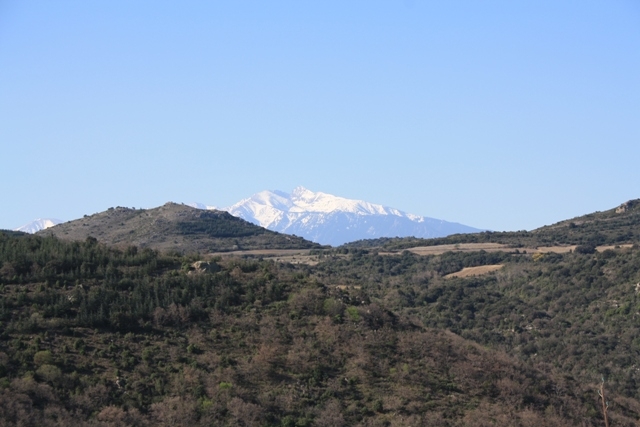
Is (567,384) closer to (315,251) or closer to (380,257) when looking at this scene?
(380,257)

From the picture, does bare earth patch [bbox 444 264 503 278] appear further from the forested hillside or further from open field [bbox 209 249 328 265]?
the forested hillside

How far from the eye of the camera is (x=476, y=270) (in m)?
111

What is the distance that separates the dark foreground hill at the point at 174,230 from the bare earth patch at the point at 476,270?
103 ft

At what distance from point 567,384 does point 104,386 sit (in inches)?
1016

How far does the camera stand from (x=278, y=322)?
180ft

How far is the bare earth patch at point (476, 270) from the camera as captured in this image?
10847 centimetres

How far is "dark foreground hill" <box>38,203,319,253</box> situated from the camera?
125 m

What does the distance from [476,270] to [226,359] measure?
6503 cm

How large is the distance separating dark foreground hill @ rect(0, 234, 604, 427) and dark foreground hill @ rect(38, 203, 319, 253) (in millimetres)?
62648

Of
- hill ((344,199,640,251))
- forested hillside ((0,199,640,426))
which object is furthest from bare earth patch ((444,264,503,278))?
forested hillside ((0,199,640,426))

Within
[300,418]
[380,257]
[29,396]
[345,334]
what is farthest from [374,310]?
[380,257]

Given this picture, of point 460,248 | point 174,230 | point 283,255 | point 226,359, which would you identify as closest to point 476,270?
point 460,248

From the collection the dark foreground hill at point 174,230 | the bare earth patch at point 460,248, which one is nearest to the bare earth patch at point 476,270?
the bare earth patch at point 460,248

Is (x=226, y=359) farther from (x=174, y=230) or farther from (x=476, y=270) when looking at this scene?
(x=174, y=230)
